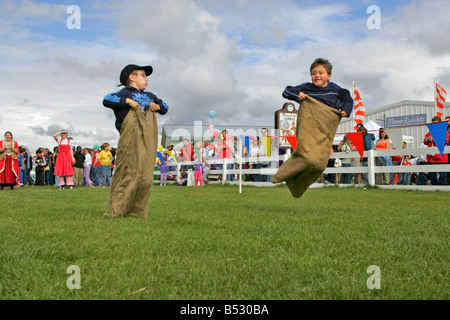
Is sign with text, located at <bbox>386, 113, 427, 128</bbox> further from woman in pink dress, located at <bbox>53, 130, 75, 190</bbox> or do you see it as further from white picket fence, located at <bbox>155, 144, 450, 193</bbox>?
woman in pink dress, located at <bbox>53, 130, 75, 190</bbox>

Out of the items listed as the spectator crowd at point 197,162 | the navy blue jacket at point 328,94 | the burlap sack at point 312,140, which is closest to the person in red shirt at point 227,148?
the spectator crowd at point 197,162

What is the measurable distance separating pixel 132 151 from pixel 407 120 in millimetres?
34145

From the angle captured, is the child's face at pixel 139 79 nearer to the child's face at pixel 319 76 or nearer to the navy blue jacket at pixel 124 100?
the navy blue jacket at pixel 124 100

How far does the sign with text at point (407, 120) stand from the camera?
35.9m

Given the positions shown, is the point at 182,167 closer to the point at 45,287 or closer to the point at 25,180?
the point at 25,180

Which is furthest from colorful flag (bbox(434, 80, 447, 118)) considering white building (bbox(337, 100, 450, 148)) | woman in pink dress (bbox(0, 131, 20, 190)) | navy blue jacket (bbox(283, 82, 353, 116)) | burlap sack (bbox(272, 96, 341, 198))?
white building (bbox(337, 100, 450, 148))

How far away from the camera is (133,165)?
6652 millimetres

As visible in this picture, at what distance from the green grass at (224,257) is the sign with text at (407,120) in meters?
32.0

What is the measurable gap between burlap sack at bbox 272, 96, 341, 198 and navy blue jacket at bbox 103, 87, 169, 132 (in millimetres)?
2082

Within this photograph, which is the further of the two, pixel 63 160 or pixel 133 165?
pixel 63 160

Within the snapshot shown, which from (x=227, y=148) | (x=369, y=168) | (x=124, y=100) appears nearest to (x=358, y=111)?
(x=227, y=148)

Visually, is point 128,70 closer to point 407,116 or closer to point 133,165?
point 133,165

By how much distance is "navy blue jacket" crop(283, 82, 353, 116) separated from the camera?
6859mm
